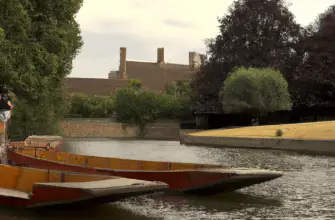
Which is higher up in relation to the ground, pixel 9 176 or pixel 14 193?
pixel 9 176

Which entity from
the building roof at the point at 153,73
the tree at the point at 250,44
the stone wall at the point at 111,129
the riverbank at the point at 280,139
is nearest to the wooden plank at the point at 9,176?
the riverbank at the point at 280,139

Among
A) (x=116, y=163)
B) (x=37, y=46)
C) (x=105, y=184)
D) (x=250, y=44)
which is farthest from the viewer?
(x=250, y=44)

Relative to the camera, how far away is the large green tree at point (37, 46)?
892 inches

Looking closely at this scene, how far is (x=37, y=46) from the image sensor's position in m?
24.0

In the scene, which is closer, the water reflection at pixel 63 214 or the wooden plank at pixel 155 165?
the water reflection at pixel 63 214

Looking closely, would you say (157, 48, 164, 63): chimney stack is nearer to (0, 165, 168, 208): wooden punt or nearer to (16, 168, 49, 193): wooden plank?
(16, 168, 49, 193): wooden plank

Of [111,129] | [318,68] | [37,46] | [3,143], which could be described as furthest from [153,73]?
[3,143]

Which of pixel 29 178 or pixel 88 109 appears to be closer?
pixel 29 178

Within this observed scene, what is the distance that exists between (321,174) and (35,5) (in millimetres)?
16676

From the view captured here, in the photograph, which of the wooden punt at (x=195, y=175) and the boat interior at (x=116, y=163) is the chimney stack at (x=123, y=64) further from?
the wooden punt at (x=195, y=175)

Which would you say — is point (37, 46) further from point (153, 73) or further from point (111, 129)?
point (153, 73)

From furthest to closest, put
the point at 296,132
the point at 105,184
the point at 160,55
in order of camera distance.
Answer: the point at 160,55 → the point at 296,132 → the point at 105,184

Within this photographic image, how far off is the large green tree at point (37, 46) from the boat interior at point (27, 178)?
11026 millimetres

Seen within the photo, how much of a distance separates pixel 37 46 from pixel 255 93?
24098 millimetres
